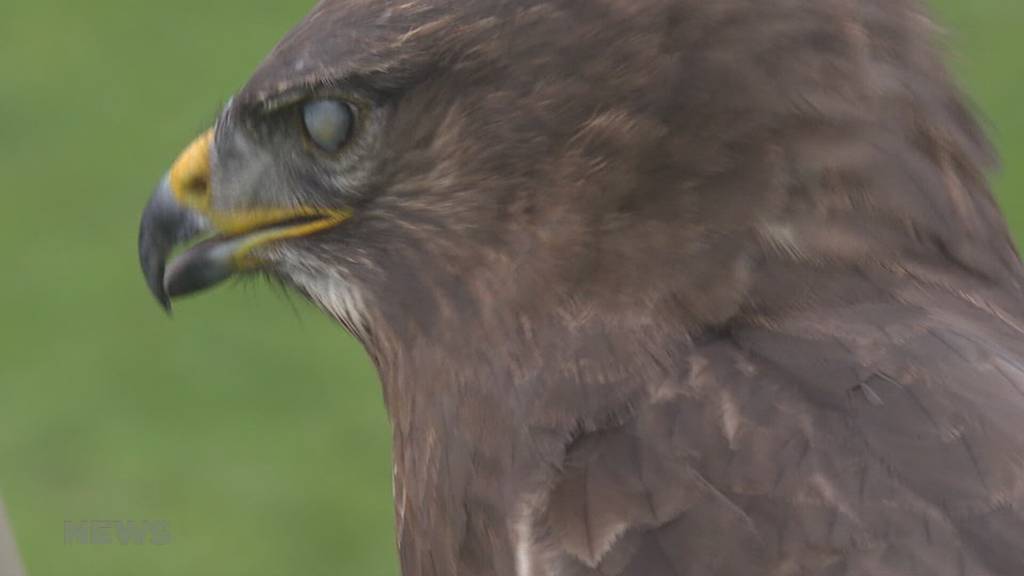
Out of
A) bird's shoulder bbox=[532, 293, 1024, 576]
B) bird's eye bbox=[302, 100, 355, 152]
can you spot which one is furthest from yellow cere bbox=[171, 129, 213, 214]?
bird's shoulder bbox=[532, 293, 1024, 576]

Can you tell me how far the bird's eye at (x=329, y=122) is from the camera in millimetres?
2818

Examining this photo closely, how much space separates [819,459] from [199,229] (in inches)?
41.3

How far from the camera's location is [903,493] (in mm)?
2363

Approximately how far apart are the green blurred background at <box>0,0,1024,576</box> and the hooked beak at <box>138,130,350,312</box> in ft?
7.54

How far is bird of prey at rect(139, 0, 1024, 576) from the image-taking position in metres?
2.45

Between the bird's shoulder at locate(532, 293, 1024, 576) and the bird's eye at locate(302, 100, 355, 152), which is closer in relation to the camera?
the bird's shoulder at locate(532, 293, 1024, 576)

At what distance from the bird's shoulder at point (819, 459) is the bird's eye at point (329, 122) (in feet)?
1.88

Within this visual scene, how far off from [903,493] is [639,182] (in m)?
0.56

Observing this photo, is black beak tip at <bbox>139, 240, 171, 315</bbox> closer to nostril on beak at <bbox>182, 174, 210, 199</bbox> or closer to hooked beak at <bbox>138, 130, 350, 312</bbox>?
hooked beak at <bbox>138, 130, 350, 312</bbox>

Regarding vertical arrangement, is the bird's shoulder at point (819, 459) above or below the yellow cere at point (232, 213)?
below

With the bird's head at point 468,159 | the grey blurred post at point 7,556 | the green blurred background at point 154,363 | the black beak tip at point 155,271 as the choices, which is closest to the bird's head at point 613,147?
the bird's head at point 468,159

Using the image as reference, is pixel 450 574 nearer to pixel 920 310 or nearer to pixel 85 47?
pixel 920 310

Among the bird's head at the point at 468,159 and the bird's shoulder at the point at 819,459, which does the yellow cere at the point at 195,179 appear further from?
the bird's shoulder at the point at 819,459

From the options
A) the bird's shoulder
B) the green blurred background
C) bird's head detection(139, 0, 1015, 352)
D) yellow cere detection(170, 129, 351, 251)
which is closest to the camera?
the bird's shoulder
